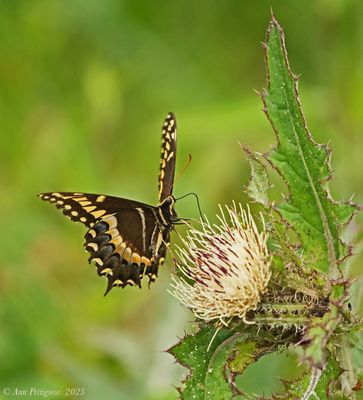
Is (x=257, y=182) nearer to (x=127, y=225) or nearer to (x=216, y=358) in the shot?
(x=216, y=358)

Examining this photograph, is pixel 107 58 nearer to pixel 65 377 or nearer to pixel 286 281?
pixel 65 377

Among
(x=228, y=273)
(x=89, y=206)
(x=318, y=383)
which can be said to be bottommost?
(x=318, y=383)

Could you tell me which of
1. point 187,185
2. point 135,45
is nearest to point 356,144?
point 187,185

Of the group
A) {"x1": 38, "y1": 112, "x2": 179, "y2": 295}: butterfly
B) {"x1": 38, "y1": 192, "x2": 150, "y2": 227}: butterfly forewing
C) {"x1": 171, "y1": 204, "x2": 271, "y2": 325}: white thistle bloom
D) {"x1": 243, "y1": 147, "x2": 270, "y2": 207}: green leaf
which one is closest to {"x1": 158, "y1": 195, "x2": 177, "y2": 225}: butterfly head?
{"x1": 38, "y1": 112, "x2": 179, "y2": 295}: butterfly

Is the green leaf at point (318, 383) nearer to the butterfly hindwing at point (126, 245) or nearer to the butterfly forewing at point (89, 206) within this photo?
the butterfly hindwing at point (126, 245)

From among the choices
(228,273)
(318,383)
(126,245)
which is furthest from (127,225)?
(318,383)

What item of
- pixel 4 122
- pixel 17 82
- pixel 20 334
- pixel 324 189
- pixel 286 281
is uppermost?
pixel 17 82

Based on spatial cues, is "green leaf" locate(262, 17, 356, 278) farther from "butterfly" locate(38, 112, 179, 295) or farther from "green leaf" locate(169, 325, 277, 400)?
"butterfly" locate(38, 112, 179, 295)
